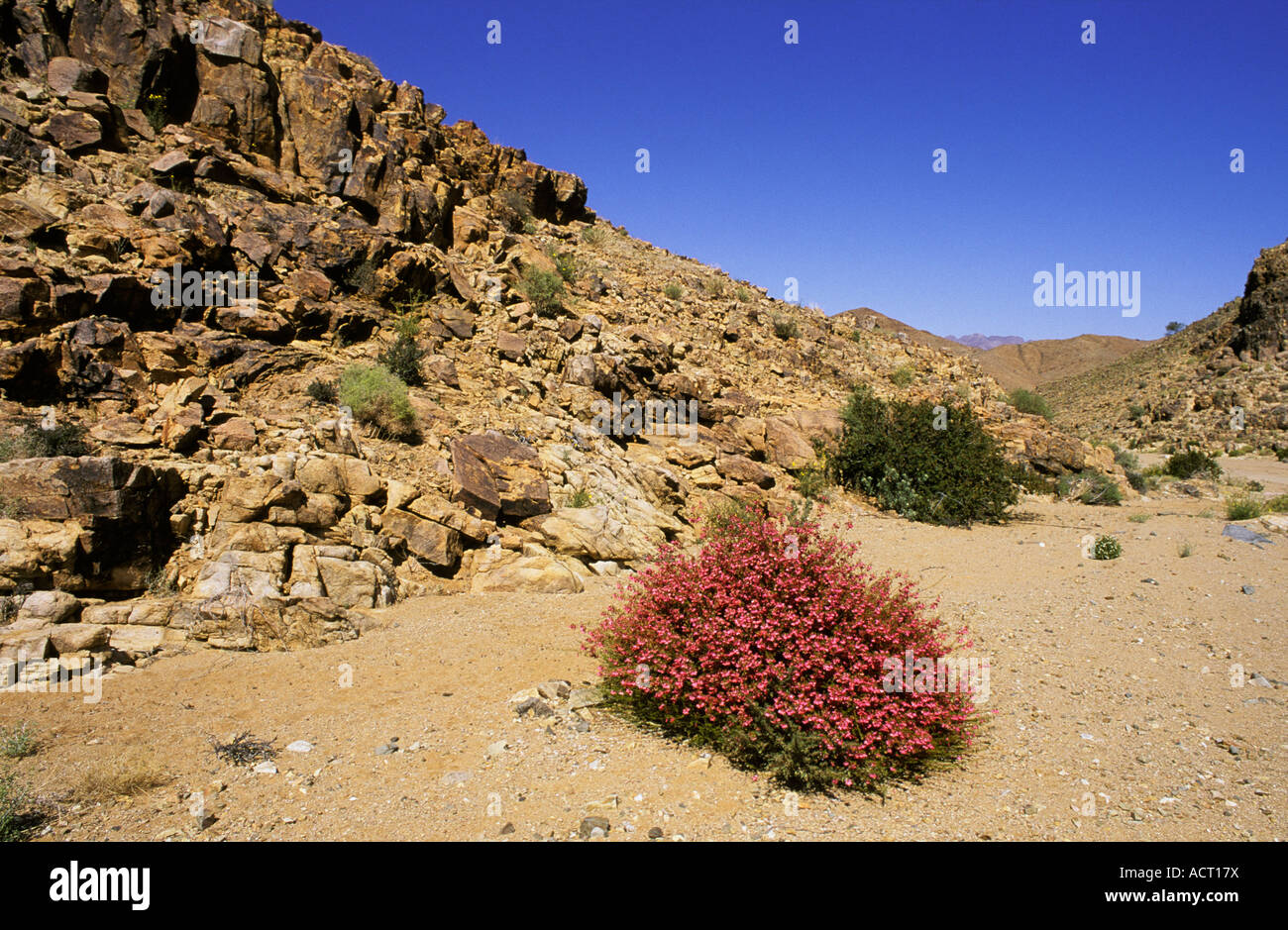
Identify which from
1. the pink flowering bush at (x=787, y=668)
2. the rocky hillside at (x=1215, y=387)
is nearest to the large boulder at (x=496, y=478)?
the pink flowering bush at (x=787, y=668)

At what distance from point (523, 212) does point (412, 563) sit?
1560cm

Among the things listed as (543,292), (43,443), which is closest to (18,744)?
(43,443)

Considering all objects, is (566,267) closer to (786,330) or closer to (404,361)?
(404,361)

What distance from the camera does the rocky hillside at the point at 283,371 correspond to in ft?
20.4

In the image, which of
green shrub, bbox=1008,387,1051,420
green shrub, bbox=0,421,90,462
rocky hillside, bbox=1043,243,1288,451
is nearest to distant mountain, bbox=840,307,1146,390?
rocky hillside, bbox=1043,243,1288,451

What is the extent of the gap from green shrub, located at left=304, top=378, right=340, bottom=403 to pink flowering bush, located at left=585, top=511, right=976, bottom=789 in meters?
6.55

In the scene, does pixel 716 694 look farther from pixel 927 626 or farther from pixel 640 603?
pixel 927 626

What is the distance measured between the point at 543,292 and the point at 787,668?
11850 millimetres

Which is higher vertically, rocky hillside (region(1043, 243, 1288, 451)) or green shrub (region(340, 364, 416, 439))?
rocky hillside (region(1043, 243, 1288, 451))

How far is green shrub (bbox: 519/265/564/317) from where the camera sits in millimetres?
14273

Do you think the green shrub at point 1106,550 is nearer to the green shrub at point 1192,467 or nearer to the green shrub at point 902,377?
the green shrub at point 902,377

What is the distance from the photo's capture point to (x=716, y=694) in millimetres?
4258

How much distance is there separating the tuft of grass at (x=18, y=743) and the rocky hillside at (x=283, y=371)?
3.43 feet

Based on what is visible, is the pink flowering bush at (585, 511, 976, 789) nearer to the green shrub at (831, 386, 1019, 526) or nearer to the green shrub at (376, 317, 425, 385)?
the green shrub at (376, 317, 425, 385)
